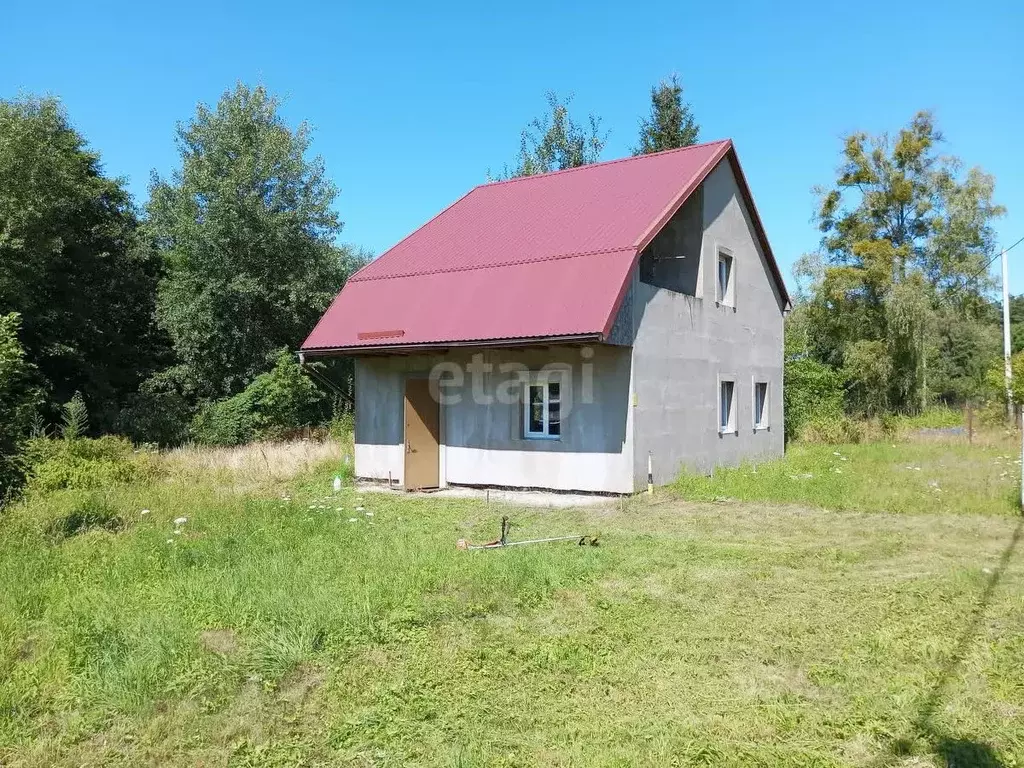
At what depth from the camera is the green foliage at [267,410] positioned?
22719 mm

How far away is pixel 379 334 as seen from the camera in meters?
14.8

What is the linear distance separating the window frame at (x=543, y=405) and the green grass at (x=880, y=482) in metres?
2.58

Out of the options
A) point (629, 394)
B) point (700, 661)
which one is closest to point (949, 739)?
point (700, 661)

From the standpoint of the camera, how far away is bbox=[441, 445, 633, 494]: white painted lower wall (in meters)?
13.2

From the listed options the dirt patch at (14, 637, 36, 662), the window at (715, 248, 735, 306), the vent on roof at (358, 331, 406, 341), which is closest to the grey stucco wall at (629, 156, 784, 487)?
the window at (715, 248, 735, 306)

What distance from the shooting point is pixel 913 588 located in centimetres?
665

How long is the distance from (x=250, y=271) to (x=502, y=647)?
2374 cm

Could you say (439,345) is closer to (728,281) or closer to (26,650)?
(728,281)

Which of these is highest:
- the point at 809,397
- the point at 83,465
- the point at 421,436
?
the point at 809,397

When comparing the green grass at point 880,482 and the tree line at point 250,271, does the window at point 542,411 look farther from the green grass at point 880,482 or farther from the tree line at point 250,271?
the tree line at point 250,271

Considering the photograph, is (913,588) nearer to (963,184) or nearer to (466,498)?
(466,498)

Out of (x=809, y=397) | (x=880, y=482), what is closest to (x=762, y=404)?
(x=880, y=482)

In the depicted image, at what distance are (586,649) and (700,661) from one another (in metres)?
0.78

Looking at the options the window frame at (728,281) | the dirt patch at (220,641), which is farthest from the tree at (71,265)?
the dirt patch at (220,641)
